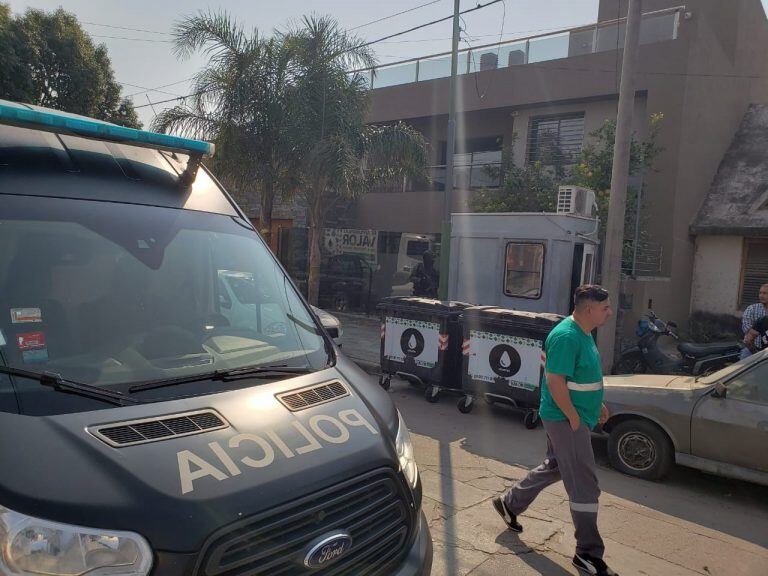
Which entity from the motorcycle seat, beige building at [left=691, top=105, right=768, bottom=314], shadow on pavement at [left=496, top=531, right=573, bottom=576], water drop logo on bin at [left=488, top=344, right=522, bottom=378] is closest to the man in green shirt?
shadow on pavement at [left=496, top=531, right=573, bottom=576]

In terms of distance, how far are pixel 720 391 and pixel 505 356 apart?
2.36 metres

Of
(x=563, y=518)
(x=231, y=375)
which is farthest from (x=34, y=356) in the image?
(x=563, y=518)

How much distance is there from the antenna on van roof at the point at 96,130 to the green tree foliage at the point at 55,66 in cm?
1318

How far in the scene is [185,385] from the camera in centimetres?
223

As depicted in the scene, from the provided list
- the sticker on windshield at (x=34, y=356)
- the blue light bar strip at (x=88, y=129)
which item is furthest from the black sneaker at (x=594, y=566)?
the blue light bar strip at (x=88, y=129)

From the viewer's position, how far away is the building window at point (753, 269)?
13.0m

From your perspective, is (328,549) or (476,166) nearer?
(328,549)

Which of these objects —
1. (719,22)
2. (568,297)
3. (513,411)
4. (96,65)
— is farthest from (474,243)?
(96,65)

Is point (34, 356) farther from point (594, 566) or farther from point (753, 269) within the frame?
point (753, 269)

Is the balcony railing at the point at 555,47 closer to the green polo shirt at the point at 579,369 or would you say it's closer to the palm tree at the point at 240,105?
the palm tree at the point at 240,105

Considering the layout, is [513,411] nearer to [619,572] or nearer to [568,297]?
[568,297]

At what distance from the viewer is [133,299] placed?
2.50 meters

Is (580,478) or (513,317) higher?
(513,317)

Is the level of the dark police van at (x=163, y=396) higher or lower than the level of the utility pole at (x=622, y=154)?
lower
